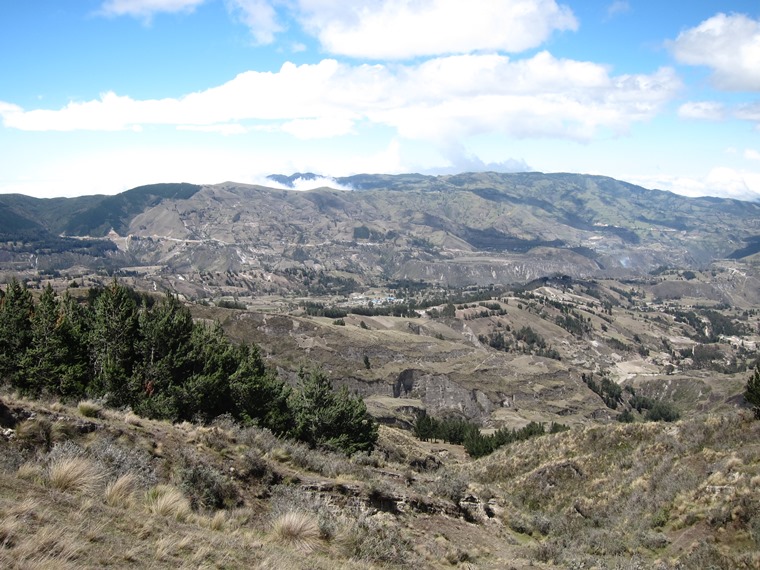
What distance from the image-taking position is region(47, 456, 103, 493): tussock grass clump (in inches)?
440

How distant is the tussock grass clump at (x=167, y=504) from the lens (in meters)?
11.7

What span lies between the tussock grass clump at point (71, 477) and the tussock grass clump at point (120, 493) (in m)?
0.39

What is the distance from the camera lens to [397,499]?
71.1ft

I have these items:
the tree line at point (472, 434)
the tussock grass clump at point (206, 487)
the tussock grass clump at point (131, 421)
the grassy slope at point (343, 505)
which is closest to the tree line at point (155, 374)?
the grassy slope at point (343, 505)

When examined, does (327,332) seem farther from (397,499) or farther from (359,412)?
(397,499)

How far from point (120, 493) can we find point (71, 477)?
3.50ft

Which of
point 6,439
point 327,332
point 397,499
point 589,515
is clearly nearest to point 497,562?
point 397,499

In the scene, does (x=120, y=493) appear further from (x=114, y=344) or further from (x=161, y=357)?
(x=114, y=344)

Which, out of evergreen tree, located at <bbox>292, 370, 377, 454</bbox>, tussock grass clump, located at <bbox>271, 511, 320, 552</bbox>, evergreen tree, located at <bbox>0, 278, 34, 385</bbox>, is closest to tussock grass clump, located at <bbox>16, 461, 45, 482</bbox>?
tussock grass clump, located at <bbox>271, 511, 320, 552</bbox>

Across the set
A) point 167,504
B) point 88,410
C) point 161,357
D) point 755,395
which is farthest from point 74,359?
point 755,395

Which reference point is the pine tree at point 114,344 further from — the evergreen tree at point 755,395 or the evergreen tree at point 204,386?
the evergreen tree at point 755,395

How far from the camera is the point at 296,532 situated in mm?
13039

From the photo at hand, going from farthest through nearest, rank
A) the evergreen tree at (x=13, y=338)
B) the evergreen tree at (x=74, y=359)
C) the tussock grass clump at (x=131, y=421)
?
the evergreen tree at (x=13, y=338)
the evergreen tree at (x=74, y=359)
the tussock grass clump at (x=131, y=421)

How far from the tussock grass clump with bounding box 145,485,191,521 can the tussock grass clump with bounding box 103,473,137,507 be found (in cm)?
44
